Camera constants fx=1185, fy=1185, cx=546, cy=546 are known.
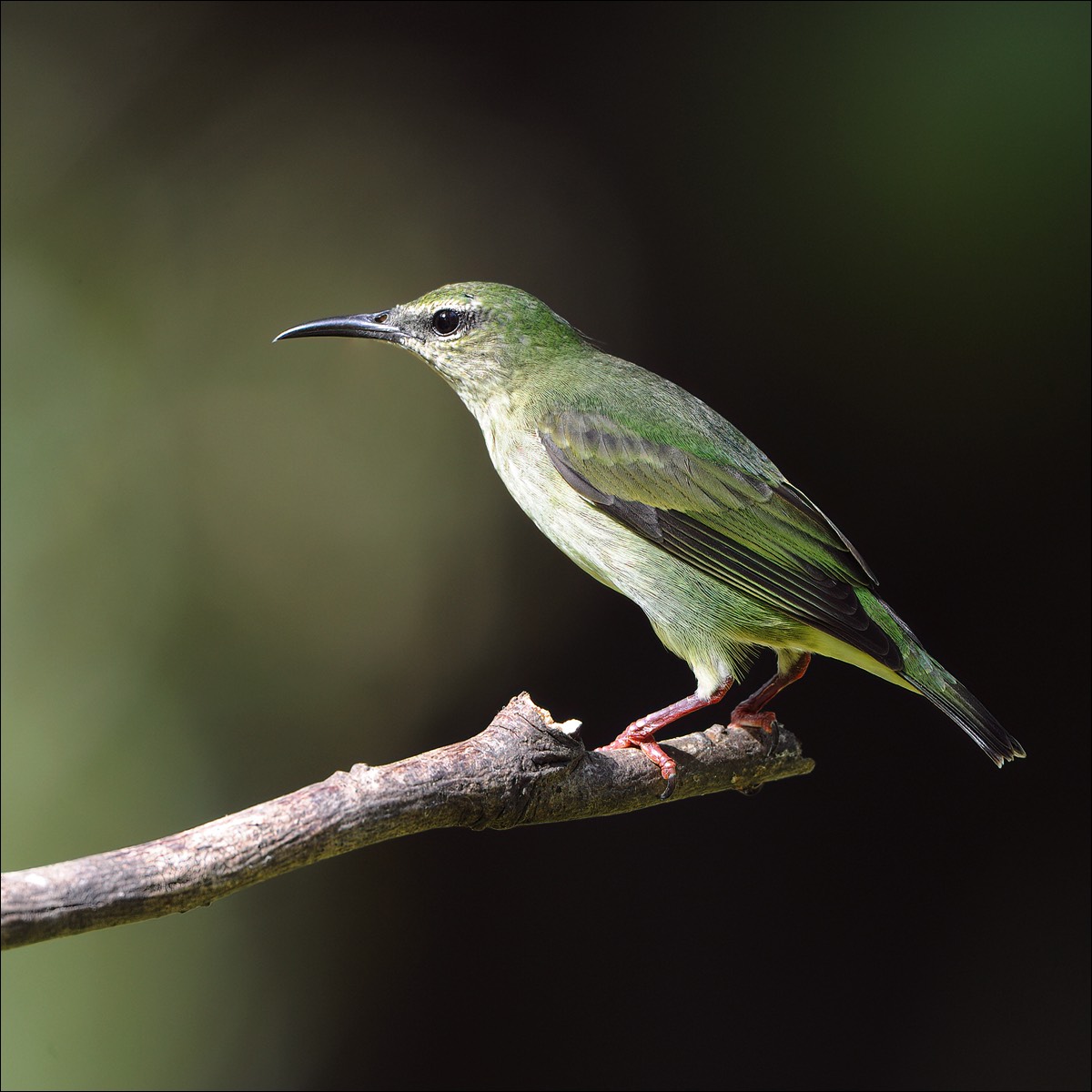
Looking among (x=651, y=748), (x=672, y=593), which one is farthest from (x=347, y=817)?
(x=672, y=593)

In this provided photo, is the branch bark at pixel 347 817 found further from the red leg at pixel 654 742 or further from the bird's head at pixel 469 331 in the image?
the bird's head at pixel 469 331

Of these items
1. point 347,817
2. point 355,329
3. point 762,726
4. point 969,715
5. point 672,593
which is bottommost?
point 969,715

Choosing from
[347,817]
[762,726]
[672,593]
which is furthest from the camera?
[762,726]

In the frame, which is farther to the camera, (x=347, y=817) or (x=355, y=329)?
(x=355, y=329)

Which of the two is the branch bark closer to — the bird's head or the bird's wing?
the bird's wing

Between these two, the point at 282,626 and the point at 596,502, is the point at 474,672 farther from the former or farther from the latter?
the point at 596,502

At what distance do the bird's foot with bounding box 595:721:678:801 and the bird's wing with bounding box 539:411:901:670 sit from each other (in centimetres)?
52

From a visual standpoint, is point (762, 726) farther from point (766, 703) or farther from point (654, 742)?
point (654, 742)

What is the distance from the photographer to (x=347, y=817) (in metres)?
2.64

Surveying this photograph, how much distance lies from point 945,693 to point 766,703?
67 cm

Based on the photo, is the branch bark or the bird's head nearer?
the branch bark

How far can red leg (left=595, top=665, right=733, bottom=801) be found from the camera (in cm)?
343

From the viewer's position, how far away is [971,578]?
5496mm

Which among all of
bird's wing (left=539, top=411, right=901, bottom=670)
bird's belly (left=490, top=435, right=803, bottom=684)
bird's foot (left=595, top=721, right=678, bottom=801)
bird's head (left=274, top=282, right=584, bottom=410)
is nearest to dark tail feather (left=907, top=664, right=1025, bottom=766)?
bird's wing (left=539, top=411, right=901, bottom=670)
